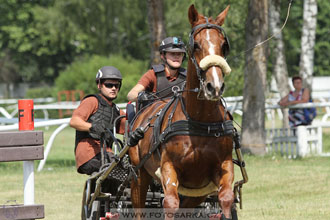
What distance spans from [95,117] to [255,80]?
8.64 metres

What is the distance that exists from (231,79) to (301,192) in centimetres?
1650

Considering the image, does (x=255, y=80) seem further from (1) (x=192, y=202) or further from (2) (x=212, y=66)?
(2) (x=212, y=66)

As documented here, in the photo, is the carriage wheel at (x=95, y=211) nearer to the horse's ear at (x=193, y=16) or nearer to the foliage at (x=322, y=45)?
the horse's ear at (x=193, y=16)

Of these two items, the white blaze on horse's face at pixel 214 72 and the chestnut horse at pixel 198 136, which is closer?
the white blaze on horse's face at pixel 214 72

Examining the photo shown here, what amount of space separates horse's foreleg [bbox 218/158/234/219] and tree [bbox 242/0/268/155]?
10167 mm

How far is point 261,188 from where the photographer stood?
1234 cm

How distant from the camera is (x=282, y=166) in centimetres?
1502

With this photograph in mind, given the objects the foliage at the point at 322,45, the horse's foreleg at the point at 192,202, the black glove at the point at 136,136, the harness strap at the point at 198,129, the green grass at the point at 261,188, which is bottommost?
the green grass at the point at 261,188

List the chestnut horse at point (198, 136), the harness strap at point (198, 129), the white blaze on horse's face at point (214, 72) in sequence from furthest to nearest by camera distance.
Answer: the harness strap at point (198, 129)
the chestnut horse at point (198, 136)
the white blaze on horse's face at point (214, 72)

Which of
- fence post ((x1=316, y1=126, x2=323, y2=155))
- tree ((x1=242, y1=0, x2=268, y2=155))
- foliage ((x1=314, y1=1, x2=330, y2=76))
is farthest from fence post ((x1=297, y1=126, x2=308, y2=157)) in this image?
foliage ((x1=314, y1=1, x2=330, y2=76))

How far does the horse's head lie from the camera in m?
5.91

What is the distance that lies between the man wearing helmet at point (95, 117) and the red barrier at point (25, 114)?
19.9 inches

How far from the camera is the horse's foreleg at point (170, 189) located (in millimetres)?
6352

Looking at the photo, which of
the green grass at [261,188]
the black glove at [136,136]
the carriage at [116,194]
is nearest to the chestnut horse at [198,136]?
the black glove at [136,136]
